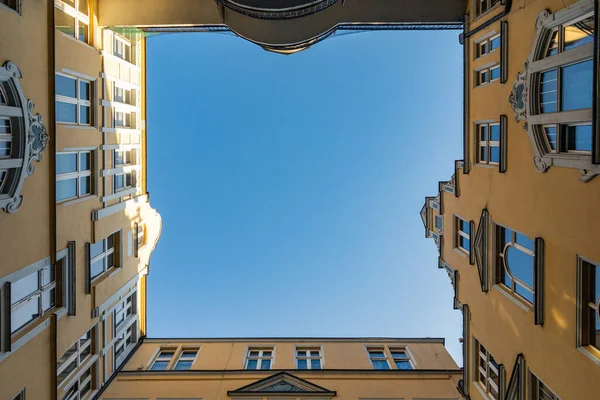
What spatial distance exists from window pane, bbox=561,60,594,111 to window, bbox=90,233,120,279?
69.7ft

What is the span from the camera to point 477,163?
1811cm

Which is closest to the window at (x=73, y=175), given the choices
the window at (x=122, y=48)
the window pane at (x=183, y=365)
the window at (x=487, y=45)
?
the window at (x=122, y=48)

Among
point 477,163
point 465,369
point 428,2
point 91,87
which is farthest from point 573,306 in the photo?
point 91,87

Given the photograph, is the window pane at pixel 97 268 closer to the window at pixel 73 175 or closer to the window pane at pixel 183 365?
the window at pixel 73 175

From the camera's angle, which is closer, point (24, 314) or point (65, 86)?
point (24, 314)

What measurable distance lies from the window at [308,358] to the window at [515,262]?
1250 centimetres

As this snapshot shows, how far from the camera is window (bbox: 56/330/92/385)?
53.7 feet

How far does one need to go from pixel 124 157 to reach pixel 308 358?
17.5 meters

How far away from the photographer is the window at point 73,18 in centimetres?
1623

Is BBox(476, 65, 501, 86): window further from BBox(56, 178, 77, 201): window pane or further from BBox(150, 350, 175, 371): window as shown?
BBox(150, 350, 175, 371): window

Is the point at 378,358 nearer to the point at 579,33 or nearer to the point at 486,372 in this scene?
the point at 486,372

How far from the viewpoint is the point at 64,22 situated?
1677 centimetres

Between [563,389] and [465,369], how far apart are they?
8525mm

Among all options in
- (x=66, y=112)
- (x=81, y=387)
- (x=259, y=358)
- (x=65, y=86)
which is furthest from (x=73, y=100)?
(x=259, y=358)
